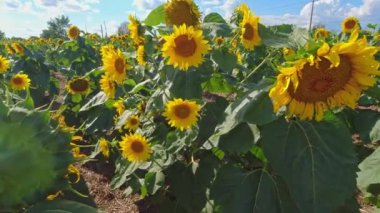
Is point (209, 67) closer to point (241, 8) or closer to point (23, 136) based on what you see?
point (241, 8)

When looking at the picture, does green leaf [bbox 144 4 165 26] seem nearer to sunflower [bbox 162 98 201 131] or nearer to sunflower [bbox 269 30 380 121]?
sunflower [bbox 162 98 201 131]

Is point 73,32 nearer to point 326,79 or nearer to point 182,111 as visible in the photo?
point 182,111

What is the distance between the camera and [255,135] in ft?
5.73

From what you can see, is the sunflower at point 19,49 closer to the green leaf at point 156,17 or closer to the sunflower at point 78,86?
the sunflower at point 78,86

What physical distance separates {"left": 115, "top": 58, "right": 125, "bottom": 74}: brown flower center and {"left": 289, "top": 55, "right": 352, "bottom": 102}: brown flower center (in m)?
1.39

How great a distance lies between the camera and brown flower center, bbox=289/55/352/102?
137 centimetres

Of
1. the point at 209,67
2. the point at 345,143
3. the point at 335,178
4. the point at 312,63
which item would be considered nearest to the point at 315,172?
the point at 335,178

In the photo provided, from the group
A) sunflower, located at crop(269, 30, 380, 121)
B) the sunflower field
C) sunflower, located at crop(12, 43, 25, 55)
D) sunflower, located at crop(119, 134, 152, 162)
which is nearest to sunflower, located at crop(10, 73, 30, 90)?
the sunflower field

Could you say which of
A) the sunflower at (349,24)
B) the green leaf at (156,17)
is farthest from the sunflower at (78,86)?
the sunflower at (349,24)

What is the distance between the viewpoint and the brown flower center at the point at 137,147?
2.48m

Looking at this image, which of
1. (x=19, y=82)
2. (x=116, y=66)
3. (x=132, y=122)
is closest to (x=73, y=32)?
(x=19, y=82)

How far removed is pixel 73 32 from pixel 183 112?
16.6 feet

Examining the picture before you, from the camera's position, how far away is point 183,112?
7.09 feet

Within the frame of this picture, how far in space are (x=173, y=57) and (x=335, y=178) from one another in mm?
958
